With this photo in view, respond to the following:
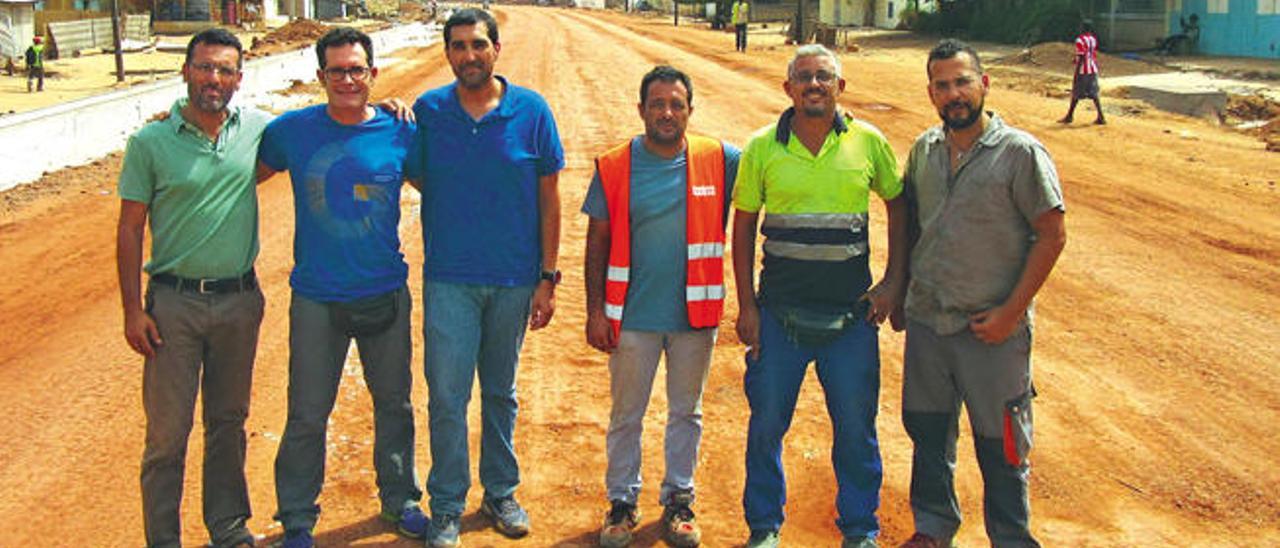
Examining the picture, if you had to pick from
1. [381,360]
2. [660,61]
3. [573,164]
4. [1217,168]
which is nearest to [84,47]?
[660,61]

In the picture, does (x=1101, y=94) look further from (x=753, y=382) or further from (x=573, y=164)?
(x=753, y=382)

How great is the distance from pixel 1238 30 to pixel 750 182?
96.6 feet

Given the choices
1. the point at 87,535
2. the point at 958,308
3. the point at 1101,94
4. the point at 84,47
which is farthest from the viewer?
the point at 84,47

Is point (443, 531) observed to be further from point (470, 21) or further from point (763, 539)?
point (470, 21)

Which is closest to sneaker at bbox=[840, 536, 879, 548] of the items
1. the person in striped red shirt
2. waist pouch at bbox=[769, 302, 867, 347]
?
waist pouch at bbox=[769, 302, 867, 347]

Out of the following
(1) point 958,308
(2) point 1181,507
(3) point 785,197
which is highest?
(3) point 785,197

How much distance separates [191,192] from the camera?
4.29 metres

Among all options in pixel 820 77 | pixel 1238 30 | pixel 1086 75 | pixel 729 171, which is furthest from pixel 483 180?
pixel 1238 30

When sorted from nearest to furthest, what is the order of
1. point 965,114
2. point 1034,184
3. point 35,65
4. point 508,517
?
point 1034,184 < point 965,114 < point 508,517 < point 35,65

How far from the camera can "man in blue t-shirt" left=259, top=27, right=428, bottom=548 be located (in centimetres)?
445

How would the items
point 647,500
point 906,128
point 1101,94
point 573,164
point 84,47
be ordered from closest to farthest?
point 647,500, point 573,164, point 906,128, point 1101,94, point 84,47

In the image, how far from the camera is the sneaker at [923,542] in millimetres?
4645

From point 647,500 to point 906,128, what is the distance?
1357 centimetres

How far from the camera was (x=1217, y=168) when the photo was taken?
14328 millimetres
